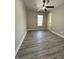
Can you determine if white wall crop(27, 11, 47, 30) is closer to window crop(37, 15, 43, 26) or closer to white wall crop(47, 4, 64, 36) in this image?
window crop(37, 15, 43, 26)

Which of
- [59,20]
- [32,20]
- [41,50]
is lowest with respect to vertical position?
[41,50]

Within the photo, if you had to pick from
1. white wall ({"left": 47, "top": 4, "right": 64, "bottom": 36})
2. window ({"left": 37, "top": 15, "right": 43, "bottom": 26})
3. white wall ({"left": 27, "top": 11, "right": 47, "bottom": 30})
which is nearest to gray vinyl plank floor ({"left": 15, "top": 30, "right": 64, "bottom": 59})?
white wall ({"left": 47, "top": 4, "right": 64, "bottom": 36})

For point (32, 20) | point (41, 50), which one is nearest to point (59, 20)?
point (41, 50)

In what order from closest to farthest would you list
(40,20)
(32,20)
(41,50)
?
(41,50) → (32,20) → (40,20)

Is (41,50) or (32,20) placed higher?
(32,20)

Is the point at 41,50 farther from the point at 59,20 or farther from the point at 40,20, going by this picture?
the point at 40,20

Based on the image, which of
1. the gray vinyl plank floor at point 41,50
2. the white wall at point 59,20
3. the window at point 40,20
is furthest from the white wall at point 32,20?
the gray vinyl plank floor at point 41,50

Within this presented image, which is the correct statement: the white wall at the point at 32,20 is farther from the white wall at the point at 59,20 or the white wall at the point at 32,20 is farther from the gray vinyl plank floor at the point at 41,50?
the gray vinyl plank floor at the point at 41,50

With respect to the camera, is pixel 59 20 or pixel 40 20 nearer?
pixel 59 20
